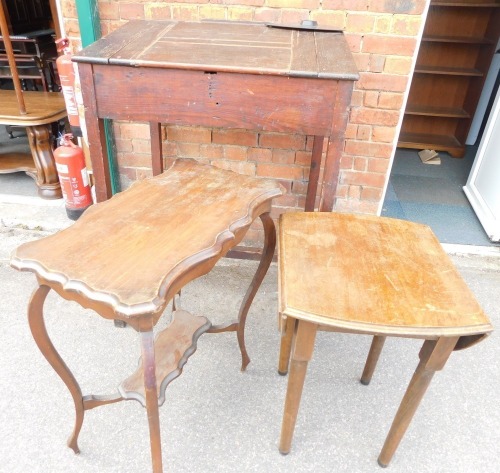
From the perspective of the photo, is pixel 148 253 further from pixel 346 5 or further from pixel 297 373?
pixel 346 5

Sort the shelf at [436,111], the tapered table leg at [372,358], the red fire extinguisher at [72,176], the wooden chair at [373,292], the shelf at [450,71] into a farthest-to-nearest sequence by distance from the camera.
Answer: the shelf at [436,111] → the shelf at [450,71] → the red fire extinguisher at [72,176] → the tapered table leg at [372,358] → the wooden chair at [373,292]

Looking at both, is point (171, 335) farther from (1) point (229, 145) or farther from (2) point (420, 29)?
(2) point (420, 29)

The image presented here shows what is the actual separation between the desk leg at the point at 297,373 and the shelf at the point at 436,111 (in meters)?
3.17

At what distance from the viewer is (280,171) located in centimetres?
215

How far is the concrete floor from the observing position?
1410mm

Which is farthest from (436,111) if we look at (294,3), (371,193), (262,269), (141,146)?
(262,269)

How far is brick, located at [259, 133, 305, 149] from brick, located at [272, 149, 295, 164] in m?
0.02

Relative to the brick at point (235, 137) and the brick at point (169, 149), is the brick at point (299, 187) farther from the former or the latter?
the brick at point (169, 149)

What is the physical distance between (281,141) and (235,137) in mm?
228

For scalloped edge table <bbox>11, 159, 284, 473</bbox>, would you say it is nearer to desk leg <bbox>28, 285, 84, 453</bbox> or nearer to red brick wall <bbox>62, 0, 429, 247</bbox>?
desk leg <bbox>28, 285, 84, 453</bbox>

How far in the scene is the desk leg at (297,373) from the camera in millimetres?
1086

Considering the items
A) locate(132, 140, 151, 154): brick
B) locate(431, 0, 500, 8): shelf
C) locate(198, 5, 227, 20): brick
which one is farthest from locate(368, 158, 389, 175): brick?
locate(431, 0, 500, 8): shelf

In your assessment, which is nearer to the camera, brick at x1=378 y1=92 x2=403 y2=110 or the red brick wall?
the red brick wall

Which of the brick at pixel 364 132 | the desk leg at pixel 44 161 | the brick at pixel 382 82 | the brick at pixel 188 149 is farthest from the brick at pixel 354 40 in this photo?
the desk leg at pixel 44 161
